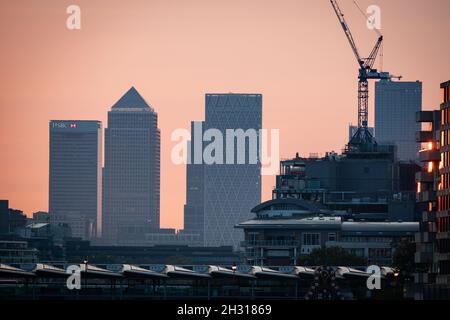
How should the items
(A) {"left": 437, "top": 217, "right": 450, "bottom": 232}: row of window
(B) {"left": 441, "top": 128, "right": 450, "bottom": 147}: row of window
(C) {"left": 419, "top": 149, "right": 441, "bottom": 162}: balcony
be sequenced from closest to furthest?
(A) {"left": 437, "top": 217, "right": 450, "bottom": 232}: row of window → (B) {"left": 441, "top": 128, "right": 450, "bottom": 147}: row of window → (C) {"left": 419, "top": 149, "right": 441, "bottom": 162}: balcony

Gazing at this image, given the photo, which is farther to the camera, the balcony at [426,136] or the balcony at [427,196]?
the balcony at [426,136]

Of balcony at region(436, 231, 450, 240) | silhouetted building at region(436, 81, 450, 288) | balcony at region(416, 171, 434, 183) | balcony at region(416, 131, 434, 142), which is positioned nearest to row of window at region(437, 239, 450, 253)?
silhouetted building at region(436, 81, 450, 288)

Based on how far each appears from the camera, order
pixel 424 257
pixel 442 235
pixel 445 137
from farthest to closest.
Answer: pixel 424 257
pixel 442 235
pixel 445 137

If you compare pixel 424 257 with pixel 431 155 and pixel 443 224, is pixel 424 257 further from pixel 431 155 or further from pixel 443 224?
pixel 443 224

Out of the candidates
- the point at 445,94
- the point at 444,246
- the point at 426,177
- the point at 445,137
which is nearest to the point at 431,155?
the point at 426,177

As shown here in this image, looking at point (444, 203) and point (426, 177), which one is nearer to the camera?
point (444, 203)

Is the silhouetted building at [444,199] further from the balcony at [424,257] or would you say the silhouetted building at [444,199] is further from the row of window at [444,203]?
the balcony at [424,257]

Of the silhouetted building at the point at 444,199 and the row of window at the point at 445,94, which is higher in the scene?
the row of window at the point at 445,94

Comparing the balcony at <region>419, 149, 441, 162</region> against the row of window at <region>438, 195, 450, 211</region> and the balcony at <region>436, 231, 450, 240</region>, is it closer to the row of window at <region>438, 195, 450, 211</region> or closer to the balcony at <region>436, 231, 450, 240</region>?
the row of window at <region>438, 195, 450, 211</region>

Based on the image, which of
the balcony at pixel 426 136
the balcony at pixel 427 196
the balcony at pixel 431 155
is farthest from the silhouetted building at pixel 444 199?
the balcony at pixel 426 136
